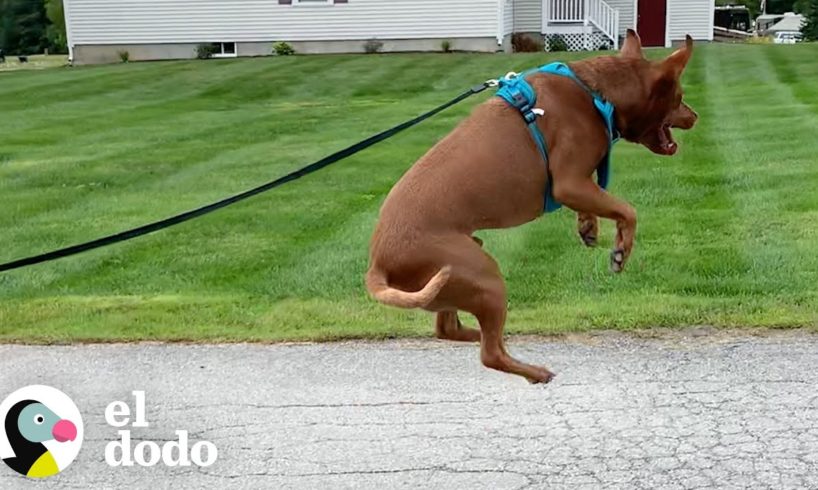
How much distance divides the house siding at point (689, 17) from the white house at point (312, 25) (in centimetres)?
213

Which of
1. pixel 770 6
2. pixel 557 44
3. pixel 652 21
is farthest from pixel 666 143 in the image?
pixel 770 6

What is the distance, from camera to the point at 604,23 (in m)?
28.2

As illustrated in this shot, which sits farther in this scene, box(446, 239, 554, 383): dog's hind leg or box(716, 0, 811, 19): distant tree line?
box(716, 0, 811, 19): distant tree line

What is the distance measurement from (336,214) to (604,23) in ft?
68.0

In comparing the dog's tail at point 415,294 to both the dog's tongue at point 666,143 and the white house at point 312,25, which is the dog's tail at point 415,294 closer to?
the dog's tongue at point 666,143

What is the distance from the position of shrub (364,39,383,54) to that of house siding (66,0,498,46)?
0.18 m

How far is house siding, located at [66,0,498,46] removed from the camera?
27547mm

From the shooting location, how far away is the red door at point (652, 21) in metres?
30.4

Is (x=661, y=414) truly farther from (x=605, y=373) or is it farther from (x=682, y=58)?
(x=682, y=58)

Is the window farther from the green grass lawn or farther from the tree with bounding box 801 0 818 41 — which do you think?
the tree with bounding box 801 0 818 41

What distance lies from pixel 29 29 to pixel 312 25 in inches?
926

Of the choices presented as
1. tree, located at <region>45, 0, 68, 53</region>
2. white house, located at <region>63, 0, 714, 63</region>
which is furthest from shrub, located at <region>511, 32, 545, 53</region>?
tree, located at <region>45, 0, 68, 53</region>

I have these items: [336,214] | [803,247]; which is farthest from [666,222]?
[336,214]

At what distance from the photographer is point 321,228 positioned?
8.97 m
